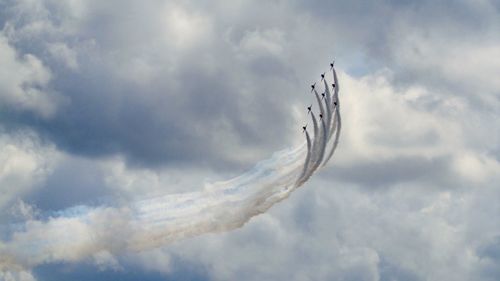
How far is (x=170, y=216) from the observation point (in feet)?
609

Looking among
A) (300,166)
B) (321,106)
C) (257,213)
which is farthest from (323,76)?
(257,213)

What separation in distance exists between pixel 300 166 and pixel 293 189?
4.63m

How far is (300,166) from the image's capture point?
182000 mm

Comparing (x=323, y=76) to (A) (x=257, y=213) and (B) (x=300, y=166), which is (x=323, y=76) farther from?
(A) (x=257, y=213)

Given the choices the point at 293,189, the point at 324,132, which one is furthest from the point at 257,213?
the point at 324,132

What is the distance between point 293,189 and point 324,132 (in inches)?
504

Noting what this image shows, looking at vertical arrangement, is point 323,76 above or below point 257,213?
above

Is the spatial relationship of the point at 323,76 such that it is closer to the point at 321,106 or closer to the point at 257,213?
the point at 321,106

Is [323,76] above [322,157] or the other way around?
above

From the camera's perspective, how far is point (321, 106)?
179125 mm

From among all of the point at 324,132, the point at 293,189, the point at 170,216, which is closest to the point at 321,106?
the point at 324,132

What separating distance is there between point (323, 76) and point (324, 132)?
35.9ft

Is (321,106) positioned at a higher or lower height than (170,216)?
higher

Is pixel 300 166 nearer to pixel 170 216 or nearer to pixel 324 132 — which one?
pixel 324 132
